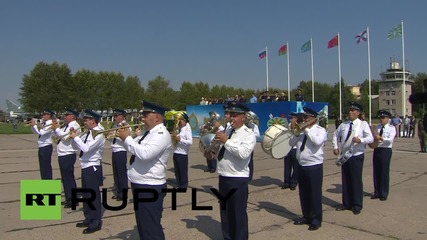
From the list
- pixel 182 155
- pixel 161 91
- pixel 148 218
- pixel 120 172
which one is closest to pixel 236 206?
pixel 148 218

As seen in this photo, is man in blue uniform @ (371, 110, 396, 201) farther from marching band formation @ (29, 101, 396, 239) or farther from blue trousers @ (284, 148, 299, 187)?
blue trousers @ (284, 148, 299, 187)

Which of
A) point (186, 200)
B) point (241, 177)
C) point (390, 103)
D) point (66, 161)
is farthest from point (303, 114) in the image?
point (390, 103)

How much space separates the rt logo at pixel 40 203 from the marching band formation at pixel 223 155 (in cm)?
40

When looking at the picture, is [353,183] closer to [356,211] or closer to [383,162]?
[356,211]

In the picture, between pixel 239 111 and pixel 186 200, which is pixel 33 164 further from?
pixel 239 111

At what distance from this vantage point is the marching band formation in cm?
451

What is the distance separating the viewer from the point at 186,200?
835 cm

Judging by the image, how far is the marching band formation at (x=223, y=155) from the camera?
14.8 feet

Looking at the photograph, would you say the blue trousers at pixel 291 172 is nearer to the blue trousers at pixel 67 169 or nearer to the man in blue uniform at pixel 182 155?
the man in blue uniform at pixel 182 155

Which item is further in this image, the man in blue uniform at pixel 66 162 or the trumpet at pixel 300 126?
the man in blue uniform at pixel 66 162

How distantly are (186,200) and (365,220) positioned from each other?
3.61 meters

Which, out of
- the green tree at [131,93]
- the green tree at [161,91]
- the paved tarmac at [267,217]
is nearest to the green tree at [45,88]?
the green tree at [131,93]

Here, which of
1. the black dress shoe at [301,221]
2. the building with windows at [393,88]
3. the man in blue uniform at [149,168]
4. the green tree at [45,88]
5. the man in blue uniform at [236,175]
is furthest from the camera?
the building with windows at [393,88]

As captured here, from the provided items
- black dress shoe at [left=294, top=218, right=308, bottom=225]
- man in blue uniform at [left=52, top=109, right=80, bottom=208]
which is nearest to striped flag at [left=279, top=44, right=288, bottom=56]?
man in blue uniform at [left=52, top=109, right=80, bottom=208]
